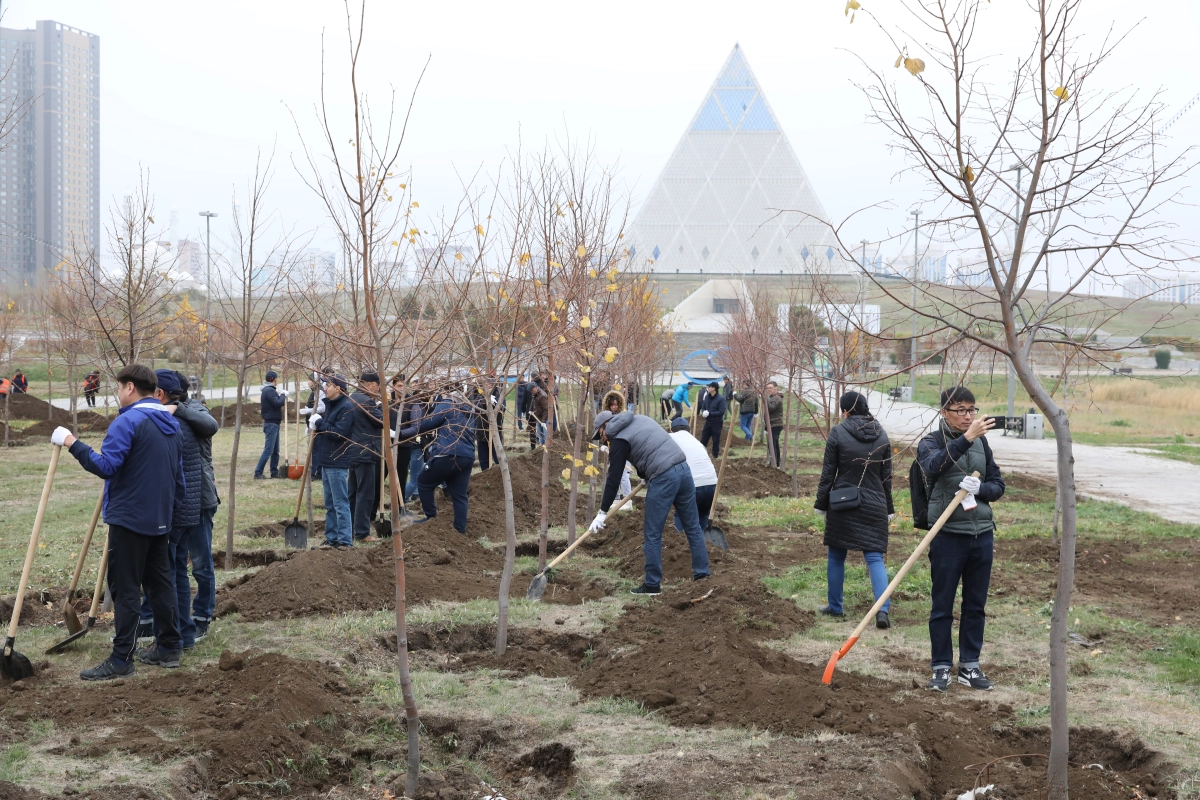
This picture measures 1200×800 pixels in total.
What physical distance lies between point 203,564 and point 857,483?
439cm

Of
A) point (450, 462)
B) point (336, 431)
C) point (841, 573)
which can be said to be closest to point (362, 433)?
point (336, 431)

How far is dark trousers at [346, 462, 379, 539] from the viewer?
31.3 feet

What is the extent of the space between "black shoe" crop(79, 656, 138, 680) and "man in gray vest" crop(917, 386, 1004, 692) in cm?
442

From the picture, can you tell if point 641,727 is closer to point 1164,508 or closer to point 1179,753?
point 1179,753

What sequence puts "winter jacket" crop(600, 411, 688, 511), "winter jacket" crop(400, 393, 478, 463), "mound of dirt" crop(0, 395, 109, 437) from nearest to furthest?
"winter jacket" crop(600, 411, 688, 511) → "winter jacket" crop(400, 393, 478, 463) → "mound of dirt" crop(0, 395, 109, 437)

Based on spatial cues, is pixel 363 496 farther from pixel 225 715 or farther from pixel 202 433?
pixel 225 715

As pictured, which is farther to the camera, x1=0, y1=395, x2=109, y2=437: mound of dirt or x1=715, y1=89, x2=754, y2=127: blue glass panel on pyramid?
x1=715, y1=89, x2=754, y2=127: blue glass panel on pyramid


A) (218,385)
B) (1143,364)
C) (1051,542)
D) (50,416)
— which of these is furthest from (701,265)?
(1051,542)

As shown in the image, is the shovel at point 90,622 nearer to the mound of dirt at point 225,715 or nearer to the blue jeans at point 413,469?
the mound of dirt at point 225,715

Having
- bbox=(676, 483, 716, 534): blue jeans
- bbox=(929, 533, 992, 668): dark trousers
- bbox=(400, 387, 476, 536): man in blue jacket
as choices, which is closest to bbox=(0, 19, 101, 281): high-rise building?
→ bbox=(400, 387, 476, 536): man in blue jacket

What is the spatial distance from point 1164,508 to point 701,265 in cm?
9896

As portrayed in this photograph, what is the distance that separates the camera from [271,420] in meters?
14.3

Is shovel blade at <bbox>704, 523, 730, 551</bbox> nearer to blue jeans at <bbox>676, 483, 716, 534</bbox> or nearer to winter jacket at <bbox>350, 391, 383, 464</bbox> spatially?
blue jeans at <bbox>676, 483, 716, 534</bbox>

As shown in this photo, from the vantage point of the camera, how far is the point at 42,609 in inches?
262
